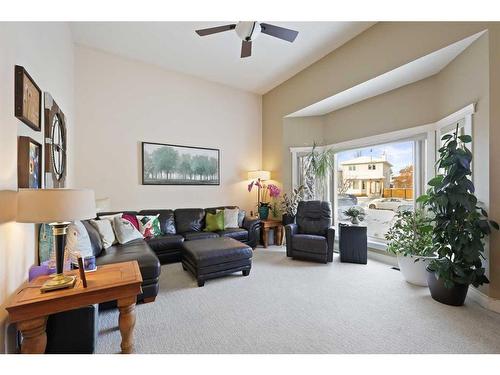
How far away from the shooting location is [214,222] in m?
4.22

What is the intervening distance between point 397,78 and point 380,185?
1.74 meters

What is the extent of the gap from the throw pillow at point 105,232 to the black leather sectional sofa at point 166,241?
0.08 metres

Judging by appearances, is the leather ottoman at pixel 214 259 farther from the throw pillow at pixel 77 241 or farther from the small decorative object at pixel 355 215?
the small decorative object at pixel 355 215

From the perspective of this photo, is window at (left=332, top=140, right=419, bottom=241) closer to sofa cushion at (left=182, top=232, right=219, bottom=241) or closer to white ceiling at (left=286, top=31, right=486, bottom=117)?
white ceiling at (left=286, top=31, right=486, bottom=117)

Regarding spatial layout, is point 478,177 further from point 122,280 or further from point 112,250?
point 112,250

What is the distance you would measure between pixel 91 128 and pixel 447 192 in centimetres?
496

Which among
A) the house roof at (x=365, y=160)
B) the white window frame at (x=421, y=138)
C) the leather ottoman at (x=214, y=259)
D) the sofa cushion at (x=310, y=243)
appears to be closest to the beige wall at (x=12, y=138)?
the leather ottoman at (x=214, y=259)

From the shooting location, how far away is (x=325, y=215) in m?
3.97

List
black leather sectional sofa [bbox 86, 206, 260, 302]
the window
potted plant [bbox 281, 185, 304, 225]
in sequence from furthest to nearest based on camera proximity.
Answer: potted plant [bbox 281, 185, 304, 225]
the window
black leather sectional sofa [bbox 86, 206, 260, 302]

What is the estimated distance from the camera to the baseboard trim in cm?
215

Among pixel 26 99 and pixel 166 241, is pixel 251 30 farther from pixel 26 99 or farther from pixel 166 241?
pixel 166 241

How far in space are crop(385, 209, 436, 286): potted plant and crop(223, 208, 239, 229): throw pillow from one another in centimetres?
259

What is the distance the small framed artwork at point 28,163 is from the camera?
158cm

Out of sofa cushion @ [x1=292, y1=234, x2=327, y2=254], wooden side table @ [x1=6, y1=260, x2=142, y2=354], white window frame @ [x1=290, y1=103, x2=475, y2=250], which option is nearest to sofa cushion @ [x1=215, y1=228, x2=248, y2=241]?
sofa cushion @ [x1=292, y1=234, x2=327, y2=254]
